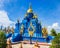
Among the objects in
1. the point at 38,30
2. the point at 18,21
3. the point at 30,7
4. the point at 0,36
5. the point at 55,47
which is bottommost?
the point at 55,47

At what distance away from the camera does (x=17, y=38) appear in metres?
38.3

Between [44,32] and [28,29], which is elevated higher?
[28,29]

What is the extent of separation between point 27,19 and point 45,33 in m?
6.85

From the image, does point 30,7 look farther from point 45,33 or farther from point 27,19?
point 45,33

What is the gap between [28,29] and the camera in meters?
40.5

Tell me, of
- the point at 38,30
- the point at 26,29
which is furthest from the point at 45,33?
the point at 26,29

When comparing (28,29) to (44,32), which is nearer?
(44,32)

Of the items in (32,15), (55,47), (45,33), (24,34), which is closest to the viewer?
(55,47)

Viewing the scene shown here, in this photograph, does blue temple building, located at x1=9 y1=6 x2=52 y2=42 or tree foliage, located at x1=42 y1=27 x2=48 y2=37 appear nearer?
tree foliage, located at x1=42 y1=27 x2=48 y2=37

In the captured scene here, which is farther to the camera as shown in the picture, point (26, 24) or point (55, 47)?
point (26, 24)

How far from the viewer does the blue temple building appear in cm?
3829

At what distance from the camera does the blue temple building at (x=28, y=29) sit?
3829 centimetres

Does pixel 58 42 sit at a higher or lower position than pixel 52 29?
lower

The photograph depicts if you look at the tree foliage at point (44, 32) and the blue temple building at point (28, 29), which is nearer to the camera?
the tree foliage at point (44, 32)
